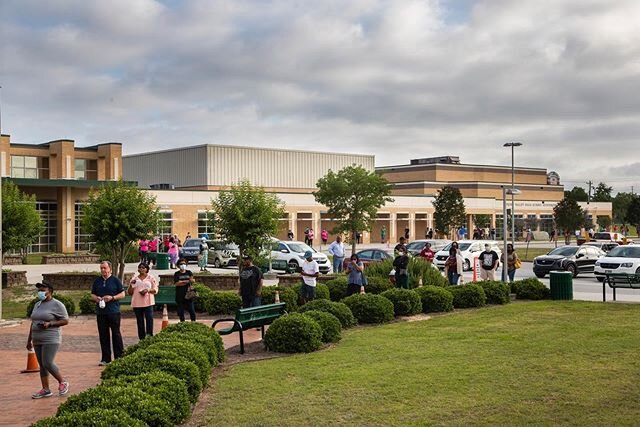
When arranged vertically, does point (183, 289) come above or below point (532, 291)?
above

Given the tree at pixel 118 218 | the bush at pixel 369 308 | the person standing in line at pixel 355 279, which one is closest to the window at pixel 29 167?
the tree at pixel 118 218

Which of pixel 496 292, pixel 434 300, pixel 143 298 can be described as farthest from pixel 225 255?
pixel 143 298

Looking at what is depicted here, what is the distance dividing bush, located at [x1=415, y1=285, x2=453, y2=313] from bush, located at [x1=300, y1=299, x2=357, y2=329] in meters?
3.30

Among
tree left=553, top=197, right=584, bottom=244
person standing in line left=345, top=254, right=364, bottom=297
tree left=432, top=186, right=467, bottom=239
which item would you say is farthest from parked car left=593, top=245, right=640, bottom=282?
tree left=432, top=186, right=467, bottom=239

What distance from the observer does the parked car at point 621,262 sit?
29484mm

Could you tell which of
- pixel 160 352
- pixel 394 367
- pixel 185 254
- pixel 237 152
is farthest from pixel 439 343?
pixel 237 152

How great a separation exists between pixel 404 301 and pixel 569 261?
16.6 meters

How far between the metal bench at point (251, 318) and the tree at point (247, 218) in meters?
10.9

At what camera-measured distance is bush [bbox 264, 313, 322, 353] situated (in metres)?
13.5

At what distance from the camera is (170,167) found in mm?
75000

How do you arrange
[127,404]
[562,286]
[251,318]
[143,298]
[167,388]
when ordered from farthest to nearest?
[562,286], [251,318], [143,298], [167,388], [127,404]

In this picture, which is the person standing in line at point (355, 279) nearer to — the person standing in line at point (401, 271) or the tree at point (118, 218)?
the person standing in line at point (401, 271)

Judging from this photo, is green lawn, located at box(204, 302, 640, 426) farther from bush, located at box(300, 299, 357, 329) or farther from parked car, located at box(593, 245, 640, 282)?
parked car, located at box(593, 245, 640, 282)

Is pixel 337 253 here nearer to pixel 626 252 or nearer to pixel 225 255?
pixel 225 255
